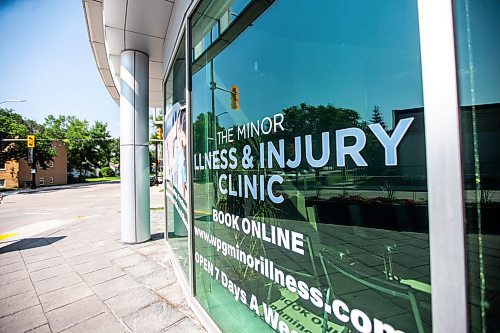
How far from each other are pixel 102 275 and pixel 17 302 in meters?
0.95

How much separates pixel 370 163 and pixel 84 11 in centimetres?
471

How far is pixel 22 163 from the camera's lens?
97.0 ft

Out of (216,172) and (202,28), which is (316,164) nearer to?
(216,172)

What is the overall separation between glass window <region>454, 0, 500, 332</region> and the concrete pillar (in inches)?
210

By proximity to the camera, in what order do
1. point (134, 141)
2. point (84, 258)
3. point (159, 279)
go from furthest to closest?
point (134, 141) → point (84, 258) → point (159, 279)

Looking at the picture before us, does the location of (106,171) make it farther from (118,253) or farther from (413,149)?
(413,149)

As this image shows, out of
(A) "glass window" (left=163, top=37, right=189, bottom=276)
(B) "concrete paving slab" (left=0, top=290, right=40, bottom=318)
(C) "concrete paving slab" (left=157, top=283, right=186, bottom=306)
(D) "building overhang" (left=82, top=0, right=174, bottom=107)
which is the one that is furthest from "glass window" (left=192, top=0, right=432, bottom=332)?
(B) "concrete paving slab" (left=0, top=290, right=40, bottom=318)

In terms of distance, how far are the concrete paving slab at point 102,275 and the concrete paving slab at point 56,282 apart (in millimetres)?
128

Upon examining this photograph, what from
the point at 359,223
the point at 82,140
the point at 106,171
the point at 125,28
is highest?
the point at 82,140

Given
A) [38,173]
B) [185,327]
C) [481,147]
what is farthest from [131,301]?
[38,173]

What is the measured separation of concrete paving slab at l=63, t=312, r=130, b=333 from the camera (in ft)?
8.53

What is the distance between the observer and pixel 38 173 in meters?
32.0

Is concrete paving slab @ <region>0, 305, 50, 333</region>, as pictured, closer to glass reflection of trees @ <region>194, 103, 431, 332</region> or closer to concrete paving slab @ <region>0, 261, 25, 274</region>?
concrete paving slab @ <region>0, 261, 25, 274</region>

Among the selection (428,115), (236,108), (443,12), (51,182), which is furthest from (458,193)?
(51,182)
